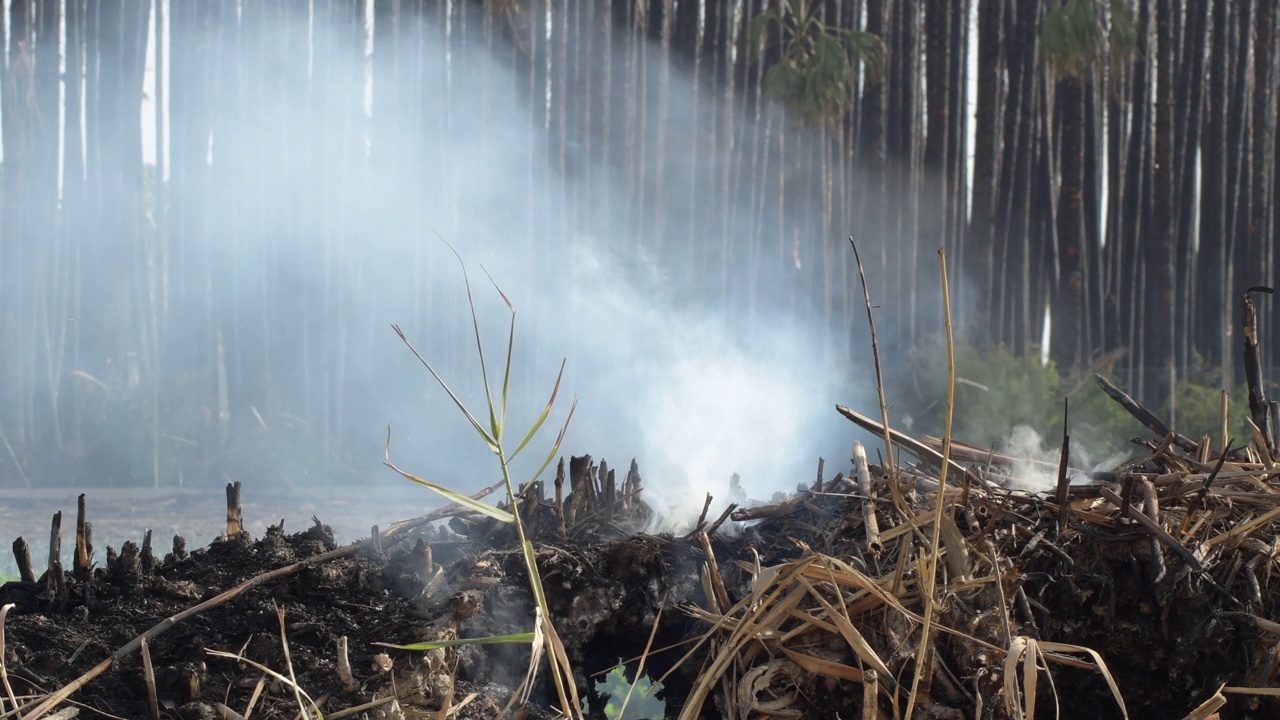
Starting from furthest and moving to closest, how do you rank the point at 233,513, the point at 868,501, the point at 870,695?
the point at 233,513, the point at 868,501, the point at 870,695

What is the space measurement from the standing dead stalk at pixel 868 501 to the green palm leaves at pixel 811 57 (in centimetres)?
837

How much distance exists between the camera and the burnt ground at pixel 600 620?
2.01 m

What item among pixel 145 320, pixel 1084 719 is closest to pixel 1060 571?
pixel 1084 719

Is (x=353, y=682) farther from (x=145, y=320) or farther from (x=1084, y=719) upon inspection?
(x=145, y=320)

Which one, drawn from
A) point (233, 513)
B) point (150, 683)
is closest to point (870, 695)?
point (150, 683)

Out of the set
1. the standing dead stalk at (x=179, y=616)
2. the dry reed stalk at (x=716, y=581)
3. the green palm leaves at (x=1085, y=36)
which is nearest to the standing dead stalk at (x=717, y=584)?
the dry reed stalk at (x=716, y=581)

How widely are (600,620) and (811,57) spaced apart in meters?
8.85

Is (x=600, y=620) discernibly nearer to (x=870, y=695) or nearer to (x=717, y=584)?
(x=717, y=584)

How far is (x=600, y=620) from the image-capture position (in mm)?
2463

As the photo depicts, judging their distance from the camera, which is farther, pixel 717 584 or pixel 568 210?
pixel 568 210

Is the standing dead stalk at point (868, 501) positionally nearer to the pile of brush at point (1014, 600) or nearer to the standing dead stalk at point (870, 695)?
the pile of brush at point (1014, 600)

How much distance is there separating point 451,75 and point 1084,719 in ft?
30.9

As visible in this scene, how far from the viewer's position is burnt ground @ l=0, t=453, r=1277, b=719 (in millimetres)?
2006

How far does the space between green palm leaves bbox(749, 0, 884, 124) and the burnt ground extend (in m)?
8.28
